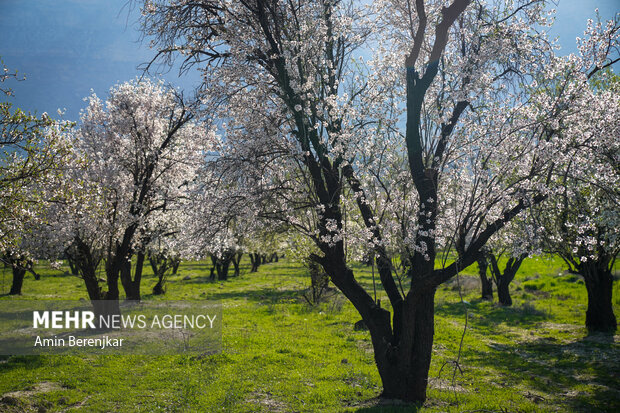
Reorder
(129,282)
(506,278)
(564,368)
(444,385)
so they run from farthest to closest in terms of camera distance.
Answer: (506,278)
(129,282)
(564,368)
(444,385)

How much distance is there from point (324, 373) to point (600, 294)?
1333cm

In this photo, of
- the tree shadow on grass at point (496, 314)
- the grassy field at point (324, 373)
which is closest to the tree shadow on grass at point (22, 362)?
the grassy field at point (324, 373)

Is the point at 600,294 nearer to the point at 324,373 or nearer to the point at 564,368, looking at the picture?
the point at 564,368

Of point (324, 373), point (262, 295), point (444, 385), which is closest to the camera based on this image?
point (444, 385)

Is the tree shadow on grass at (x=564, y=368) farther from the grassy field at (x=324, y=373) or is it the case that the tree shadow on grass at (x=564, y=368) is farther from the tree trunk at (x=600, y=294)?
the tree trunk at (x=600, y=294)

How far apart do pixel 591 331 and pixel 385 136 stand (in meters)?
15.1

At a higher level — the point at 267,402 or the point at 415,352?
the point at 415,352

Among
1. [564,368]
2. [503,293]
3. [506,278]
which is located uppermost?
[506,278]

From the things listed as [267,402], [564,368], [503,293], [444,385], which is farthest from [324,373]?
[503,293]

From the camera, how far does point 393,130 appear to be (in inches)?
415

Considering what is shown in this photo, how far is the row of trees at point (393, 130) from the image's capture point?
930cm

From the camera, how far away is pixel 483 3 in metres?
10.9

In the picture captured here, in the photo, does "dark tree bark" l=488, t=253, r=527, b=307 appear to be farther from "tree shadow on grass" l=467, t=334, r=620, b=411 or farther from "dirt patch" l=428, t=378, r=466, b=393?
"dirt patch" l=428, t=378, r=466, b=393

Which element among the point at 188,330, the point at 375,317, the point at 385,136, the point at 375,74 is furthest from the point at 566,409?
the point at 188,330
